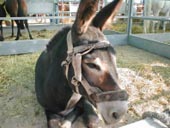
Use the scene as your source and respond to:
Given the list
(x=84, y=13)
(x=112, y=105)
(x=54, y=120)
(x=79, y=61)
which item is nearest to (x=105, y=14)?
(x=84, y=13)

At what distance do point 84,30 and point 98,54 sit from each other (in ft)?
0.51

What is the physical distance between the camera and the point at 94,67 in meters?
1.21

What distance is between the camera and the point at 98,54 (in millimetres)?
1231

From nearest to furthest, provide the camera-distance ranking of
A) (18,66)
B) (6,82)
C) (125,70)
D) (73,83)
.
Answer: (73,83), (6,82), (125,70), (18,66)

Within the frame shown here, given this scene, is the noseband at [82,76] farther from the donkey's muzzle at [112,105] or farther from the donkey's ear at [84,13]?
the donkey's ear at [84,13]

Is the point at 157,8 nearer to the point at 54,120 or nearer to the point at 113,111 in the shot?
the point at 54,120

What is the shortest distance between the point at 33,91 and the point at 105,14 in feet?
4.52

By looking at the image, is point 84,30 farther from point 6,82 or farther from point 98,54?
point 6,82

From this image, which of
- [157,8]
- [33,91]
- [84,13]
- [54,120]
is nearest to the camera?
[84,13]

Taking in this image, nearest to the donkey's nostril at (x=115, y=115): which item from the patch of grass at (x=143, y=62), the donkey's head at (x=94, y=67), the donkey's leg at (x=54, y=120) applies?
the donkey's head at (x=94, y=67)

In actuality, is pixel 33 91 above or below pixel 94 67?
below

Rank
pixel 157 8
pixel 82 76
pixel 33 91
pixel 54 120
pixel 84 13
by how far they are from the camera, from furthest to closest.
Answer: pixel 157 8 → pixel 33 91 → pixel 54 120 → pixel 82 76 → pixel 84 13

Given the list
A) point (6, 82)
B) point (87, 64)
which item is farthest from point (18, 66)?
point (87, 64)

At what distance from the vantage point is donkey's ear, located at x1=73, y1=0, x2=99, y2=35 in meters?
1.12
